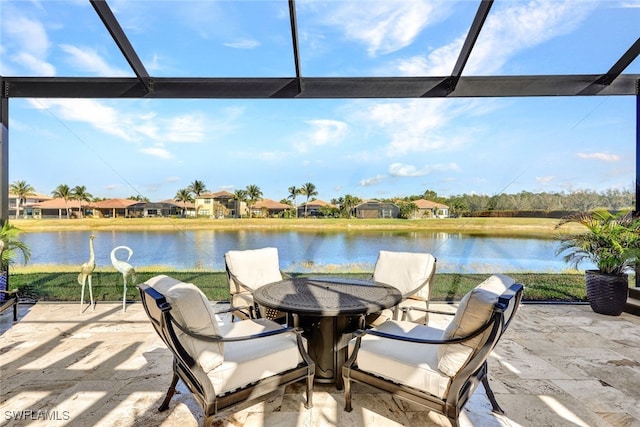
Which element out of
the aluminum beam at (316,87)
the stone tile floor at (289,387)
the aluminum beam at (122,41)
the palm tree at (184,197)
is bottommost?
the stone tile floor at (289,387)

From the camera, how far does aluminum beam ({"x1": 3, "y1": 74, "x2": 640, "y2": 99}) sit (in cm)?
426


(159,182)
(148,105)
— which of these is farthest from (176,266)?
(148,105)

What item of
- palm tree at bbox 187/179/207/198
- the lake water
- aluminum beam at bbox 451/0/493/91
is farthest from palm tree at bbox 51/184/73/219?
aluminum beam at bbox 451/0/493/91

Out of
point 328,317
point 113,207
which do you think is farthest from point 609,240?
point 113,207

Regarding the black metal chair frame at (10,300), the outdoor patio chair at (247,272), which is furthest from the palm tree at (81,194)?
the outdoor patio chair at (247,272)

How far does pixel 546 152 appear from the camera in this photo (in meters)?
5.50

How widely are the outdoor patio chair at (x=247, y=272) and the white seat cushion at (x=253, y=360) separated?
3.57 ft

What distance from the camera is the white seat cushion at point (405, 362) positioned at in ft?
Answer: 5.96

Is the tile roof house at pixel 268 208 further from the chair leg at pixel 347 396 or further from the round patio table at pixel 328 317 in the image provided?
the chair leg at pixel 347 396

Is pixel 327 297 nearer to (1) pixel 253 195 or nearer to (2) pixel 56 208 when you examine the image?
(1) pixel 253 195

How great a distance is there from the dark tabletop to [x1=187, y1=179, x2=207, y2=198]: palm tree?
12.8 ft

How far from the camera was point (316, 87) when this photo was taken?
171 inches

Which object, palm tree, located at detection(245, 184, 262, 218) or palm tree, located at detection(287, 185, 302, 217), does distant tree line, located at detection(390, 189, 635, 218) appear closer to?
palm tree, located at detection(287, 185, 302, 217)

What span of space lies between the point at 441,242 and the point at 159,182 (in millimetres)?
5223
